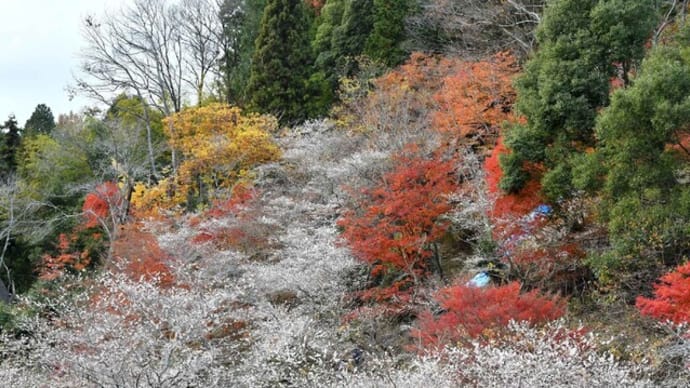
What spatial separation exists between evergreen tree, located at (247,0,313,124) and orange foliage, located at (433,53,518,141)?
24.1ft

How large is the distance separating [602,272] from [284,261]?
254 inches

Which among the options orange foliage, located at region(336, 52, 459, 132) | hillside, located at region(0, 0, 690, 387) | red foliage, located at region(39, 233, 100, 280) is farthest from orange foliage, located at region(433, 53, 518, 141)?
red foliage, located at region(39, 233, 100, 280)

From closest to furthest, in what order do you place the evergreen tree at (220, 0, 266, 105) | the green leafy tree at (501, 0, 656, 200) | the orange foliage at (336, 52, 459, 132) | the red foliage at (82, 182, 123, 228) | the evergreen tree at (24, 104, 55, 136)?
the green leafy tree at (501, 0, 656, 200), the orange foliage at (336, 52, 459, 132), the red foliage at (82, 182, 123, 228), the evergreen tree at (220, 0, 266, 105), the evergreen tree at (24, 104, 55, 136)

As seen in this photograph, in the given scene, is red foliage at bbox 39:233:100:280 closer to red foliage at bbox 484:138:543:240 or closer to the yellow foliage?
the yellow foliage

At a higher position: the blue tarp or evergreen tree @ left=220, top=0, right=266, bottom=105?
evergreen tree @ left=220, top=0, right=266, bottom=105

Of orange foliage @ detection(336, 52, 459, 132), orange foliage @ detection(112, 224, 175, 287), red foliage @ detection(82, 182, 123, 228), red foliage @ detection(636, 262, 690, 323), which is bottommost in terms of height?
red foliage @ detection(636, 262, 690, 323)

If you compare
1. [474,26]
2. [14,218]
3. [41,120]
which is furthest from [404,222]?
[41,120]

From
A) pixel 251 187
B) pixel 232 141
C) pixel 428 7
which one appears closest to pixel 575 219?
pixel 251 187

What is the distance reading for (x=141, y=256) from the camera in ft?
55.2

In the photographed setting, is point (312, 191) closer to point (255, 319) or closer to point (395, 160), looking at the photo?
point (395, 160)

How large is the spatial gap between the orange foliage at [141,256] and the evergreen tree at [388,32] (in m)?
11.2

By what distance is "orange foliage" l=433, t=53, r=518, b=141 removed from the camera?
1692 centimetres

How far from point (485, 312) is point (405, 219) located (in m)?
4.33

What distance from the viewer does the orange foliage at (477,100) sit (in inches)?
666
